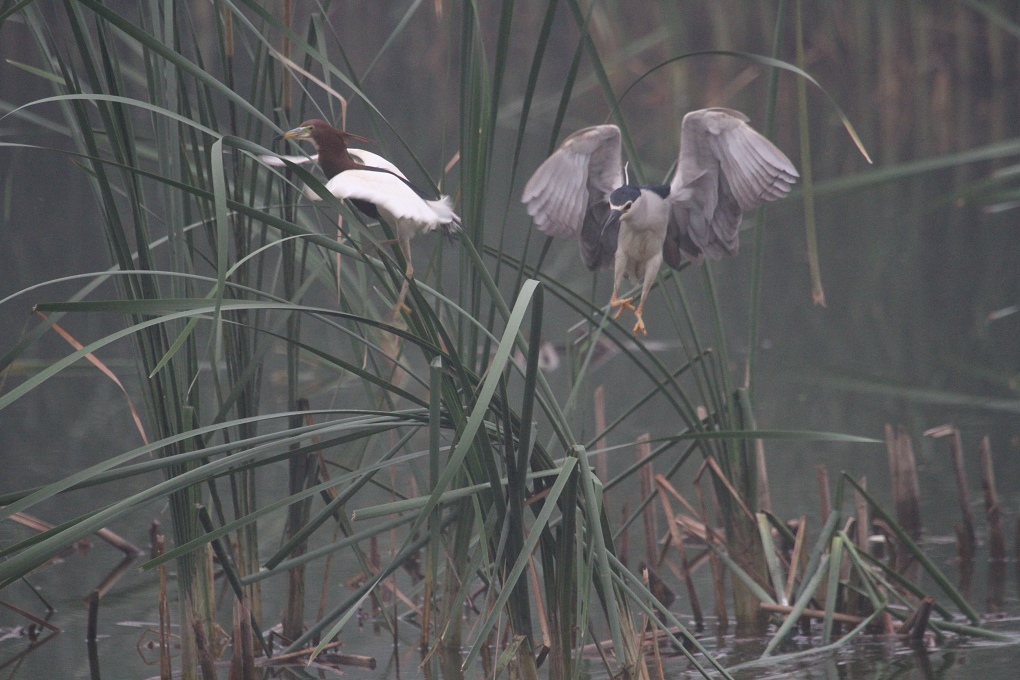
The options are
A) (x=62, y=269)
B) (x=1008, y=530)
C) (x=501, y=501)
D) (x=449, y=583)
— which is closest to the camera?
(x=501, y=501)

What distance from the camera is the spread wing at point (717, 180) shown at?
2.42 metres

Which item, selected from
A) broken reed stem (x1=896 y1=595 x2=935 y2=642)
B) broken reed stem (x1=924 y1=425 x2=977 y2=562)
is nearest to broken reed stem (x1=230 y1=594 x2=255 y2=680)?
broken reed stem (x1=896 y1=595 x2=935 y2=642)

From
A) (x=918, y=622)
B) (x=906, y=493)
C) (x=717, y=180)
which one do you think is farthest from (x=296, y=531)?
(x=906, y=493)

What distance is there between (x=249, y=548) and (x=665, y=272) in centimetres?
117

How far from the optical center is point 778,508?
3.59 meters

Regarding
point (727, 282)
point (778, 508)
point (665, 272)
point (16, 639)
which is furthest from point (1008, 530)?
point (727, 282)

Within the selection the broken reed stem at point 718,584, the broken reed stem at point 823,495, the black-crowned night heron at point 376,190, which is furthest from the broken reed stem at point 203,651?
the broken reed stem at point 823,495

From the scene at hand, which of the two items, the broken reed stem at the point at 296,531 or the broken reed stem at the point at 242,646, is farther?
the broken reed stem at the point at 296,531

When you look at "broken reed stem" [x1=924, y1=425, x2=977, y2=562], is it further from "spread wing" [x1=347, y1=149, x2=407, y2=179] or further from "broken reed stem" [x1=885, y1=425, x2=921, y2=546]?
"spread wing" [x1=347, y1=149, x2=407, y2=179]

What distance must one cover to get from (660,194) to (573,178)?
8.6 inches

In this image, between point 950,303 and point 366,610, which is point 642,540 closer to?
point 366,610

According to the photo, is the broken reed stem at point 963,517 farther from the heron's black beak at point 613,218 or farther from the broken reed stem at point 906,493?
the heron's black beak at point 613,218

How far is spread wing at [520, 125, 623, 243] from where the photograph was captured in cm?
248

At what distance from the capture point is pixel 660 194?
8.66 ft
